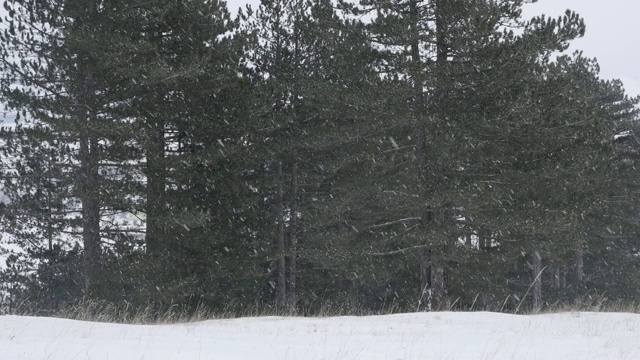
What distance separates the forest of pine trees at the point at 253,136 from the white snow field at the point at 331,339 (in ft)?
13.0

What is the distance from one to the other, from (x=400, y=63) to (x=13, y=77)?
9.41 metres

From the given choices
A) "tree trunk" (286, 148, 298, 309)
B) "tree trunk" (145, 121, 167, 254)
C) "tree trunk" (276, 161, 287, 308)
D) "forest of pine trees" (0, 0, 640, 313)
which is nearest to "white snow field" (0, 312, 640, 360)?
"forest of pine trees" (0, 0, 640, 313)

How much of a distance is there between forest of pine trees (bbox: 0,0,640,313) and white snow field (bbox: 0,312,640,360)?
3948 millimetres

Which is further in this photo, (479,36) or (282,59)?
(282,59)

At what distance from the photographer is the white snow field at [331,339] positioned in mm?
6340

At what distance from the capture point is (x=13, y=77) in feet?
49.6

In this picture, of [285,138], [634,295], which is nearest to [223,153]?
[285,138]

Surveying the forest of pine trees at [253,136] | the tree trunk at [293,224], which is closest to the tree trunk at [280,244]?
the tree trunk at [293,224]

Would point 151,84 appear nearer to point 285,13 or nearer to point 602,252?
point 285,13

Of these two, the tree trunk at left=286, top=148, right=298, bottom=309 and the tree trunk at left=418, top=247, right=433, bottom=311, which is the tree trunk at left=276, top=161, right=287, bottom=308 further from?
the tree trunk at left=418, top=247, right=433, bottom=311

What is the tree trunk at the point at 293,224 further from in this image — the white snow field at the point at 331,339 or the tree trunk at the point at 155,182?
the white snow field at the point at 331,339

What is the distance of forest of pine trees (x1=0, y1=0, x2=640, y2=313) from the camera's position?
1394 cm

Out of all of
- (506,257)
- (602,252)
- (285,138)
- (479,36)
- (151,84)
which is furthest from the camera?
(602,252)

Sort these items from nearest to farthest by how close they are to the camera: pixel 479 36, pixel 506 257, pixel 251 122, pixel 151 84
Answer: pixel 479 36, pixel 151 84, pixel 251 122, pixel 506 257
